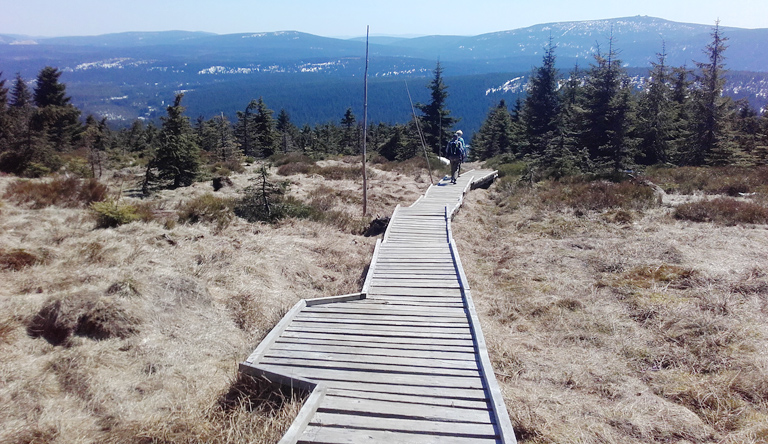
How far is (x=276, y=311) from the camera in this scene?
658 centimetres

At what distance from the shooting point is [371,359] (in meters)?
4.95

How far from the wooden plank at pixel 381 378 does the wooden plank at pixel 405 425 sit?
21.1 inches

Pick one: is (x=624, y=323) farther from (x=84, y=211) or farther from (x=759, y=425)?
(x=84, y=211)

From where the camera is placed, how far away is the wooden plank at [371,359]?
15.9 feet

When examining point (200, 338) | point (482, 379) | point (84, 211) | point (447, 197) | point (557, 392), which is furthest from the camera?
point (447, 197)

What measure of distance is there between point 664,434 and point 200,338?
5.41 metres

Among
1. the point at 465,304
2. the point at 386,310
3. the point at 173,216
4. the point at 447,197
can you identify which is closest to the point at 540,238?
the point at 447,197

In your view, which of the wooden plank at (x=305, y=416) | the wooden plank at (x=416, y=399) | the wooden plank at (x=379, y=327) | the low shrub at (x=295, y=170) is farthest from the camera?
the low shrub at (x=295, y=170)

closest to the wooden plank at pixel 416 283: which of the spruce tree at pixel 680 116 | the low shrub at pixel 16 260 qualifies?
the low shrub at pixel 16 260

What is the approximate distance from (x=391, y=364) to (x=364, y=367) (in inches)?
12.1

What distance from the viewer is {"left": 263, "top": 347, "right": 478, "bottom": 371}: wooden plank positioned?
15.9 feet

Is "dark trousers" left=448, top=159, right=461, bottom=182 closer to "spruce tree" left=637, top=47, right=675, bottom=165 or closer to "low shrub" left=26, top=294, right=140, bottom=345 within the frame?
"spruce tree" left=637, top=47, right=675, bottom=165

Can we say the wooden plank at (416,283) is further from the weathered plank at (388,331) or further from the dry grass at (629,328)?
the weathered plank at (388,331)

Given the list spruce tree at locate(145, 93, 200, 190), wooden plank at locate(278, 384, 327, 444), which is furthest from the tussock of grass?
spruce tree at locate(145, 93, 200, 190)
